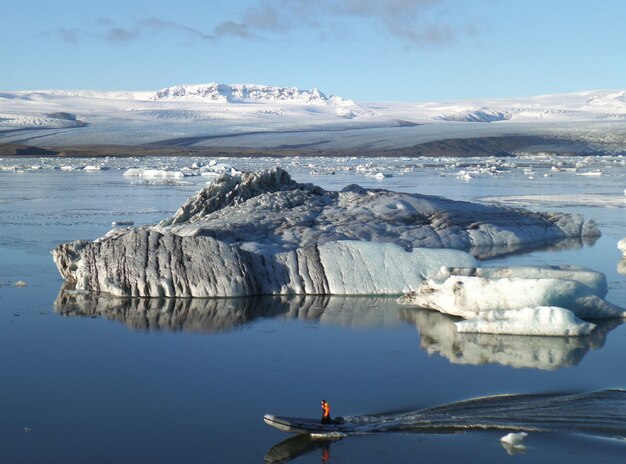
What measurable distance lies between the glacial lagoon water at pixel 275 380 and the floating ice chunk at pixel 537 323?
0.26 feet

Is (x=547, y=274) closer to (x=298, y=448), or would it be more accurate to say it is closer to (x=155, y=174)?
(x=298, y=448)

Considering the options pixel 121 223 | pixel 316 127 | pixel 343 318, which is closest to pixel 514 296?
pixel 343 318

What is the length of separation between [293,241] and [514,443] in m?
5.03

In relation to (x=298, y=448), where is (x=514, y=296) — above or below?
above

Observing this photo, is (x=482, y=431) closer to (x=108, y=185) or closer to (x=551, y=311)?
(x=551, y=311)

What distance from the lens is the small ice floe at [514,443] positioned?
381cm

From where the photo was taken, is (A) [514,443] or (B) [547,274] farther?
(B) [547,274]

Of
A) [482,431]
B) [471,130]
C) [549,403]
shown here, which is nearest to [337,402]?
[482,431]

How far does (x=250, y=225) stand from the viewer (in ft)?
29.7

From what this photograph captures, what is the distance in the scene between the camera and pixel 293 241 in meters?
8.72

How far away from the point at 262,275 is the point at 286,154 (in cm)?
4848

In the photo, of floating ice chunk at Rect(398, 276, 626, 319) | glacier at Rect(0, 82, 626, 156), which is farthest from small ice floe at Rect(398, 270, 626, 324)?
glacier at Rect(0, 82, 626, 156)

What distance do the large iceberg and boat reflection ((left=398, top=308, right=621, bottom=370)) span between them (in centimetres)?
144

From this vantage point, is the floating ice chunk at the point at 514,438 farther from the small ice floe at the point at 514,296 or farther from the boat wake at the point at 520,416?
the small ice floe at the point at 514,296
